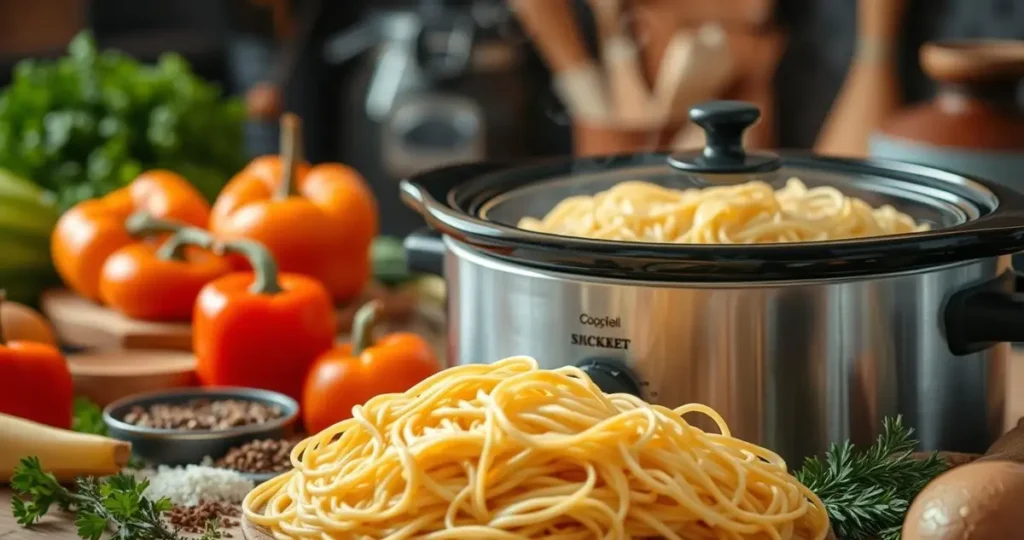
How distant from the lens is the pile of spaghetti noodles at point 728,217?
141 centimetres

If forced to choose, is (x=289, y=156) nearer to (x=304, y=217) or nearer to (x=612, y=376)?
(x=304, y=217)

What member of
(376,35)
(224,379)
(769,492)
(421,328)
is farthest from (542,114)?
(769,492)

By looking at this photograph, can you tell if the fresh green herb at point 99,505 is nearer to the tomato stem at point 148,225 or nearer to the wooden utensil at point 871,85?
the tomato stem at point 148,225

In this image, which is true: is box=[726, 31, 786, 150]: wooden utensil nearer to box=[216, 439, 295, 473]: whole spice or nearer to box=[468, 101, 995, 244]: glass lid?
box=[468, 101, 995, 244]: glass lid

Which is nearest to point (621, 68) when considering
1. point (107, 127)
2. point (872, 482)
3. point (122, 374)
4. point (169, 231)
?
point (107, 127)

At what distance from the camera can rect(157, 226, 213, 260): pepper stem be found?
1.91 metres

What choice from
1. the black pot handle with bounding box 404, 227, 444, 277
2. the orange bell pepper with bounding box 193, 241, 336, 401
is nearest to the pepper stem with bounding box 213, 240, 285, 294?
the orange bell pepper with bounding box 193, 241, 336, 401

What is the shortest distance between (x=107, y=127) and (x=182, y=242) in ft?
1.80

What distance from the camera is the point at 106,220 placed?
212 centimetres

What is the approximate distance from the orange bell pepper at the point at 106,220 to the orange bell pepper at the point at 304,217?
6 centimetres

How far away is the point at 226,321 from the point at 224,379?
75 mm

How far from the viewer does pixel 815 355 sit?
4.21 feet

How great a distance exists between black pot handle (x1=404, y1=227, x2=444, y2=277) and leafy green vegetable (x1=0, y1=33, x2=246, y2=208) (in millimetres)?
867

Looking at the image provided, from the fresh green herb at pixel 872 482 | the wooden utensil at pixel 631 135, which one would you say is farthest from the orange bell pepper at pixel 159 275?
the wooden utensil at pixel 631 135
